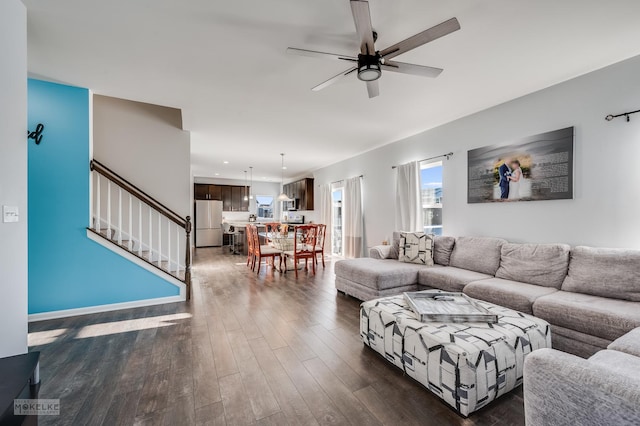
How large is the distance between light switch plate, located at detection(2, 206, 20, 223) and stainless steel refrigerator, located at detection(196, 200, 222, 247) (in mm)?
7619

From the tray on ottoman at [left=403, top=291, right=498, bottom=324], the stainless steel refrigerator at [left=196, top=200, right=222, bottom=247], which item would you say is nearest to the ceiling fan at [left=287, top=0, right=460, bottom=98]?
the tray on ottoman at [left=403, top=291, right=498, bottom=324]

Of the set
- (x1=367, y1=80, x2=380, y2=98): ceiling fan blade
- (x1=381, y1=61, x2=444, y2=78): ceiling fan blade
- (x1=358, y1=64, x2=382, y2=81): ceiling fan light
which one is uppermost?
(x1=381, y1=61, x2=444, y2=78): ceiling fan blade

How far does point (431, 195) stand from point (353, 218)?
220cm

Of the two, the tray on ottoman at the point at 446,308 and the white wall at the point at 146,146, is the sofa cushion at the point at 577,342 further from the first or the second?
the white wall at the point at 146,146

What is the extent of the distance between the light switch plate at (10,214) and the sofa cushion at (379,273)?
3.13 metres

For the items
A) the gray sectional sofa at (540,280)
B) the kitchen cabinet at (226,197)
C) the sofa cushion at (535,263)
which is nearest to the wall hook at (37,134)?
the gray sectional sofa at (540,280)

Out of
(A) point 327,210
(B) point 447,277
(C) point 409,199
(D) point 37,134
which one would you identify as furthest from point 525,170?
(D) point 37,134

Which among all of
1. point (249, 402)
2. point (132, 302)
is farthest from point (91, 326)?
point (249, 402)

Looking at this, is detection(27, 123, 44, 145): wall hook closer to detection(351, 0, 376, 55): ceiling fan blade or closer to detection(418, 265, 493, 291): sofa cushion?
detection(351, 0, 376, 55): ceiling fan blade

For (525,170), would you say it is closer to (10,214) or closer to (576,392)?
(576,392)

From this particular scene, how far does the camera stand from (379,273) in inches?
128

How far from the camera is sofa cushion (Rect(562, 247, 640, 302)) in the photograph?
2201 mm

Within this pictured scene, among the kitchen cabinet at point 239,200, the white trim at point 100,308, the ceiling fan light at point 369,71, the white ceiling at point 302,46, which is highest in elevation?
the white ceiling at point 302,46

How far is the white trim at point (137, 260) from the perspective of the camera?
3.09 meters
